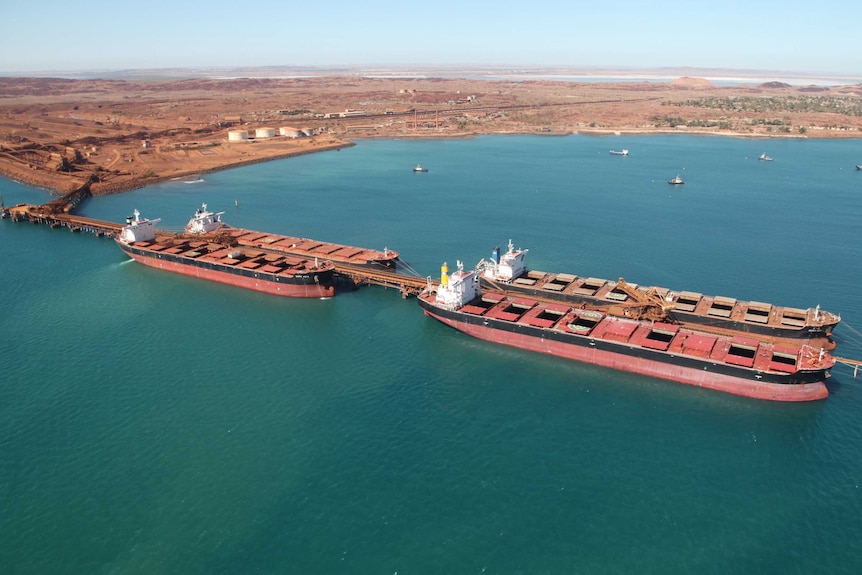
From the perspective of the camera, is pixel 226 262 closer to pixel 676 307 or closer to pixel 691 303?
pixel 676 307

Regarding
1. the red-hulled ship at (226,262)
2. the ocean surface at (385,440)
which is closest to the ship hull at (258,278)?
the red-hulled ship at (226,262)

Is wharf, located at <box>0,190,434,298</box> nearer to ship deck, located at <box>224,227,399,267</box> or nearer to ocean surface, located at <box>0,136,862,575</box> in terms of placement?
ship deck, located at <box>224,227,399,267</box>

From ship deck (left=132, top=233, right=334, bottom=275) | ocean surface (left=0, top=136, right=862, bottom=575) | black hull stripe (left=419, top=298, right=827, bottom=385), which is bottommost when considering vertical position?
ocean surface (left=0, top=136, right=862, bottom=575)

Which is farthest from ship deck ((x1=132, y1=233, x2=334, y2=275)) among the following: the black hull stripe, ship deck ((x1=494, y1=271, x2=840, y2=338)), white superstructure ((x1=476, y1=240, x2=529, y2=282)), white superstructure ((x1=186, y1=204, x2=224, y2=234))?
ship deck ((x1=494, y1=271, x2=840, y2=338))

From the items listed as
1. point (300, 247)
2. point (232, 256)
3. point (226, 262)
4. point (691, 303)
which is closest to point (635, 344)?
point (691, 303)

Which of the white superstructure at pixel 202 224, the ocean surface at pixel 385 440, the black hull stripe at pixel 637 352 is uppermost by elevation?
the white superstructure at pixel 202 224

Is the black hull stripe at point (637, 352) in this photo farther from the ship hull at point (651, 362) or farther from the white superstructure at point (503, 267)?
the white superstructure at point (503, 267)

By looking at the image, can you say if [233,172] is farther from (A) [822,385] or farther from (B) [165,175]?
(A) [822,385]
